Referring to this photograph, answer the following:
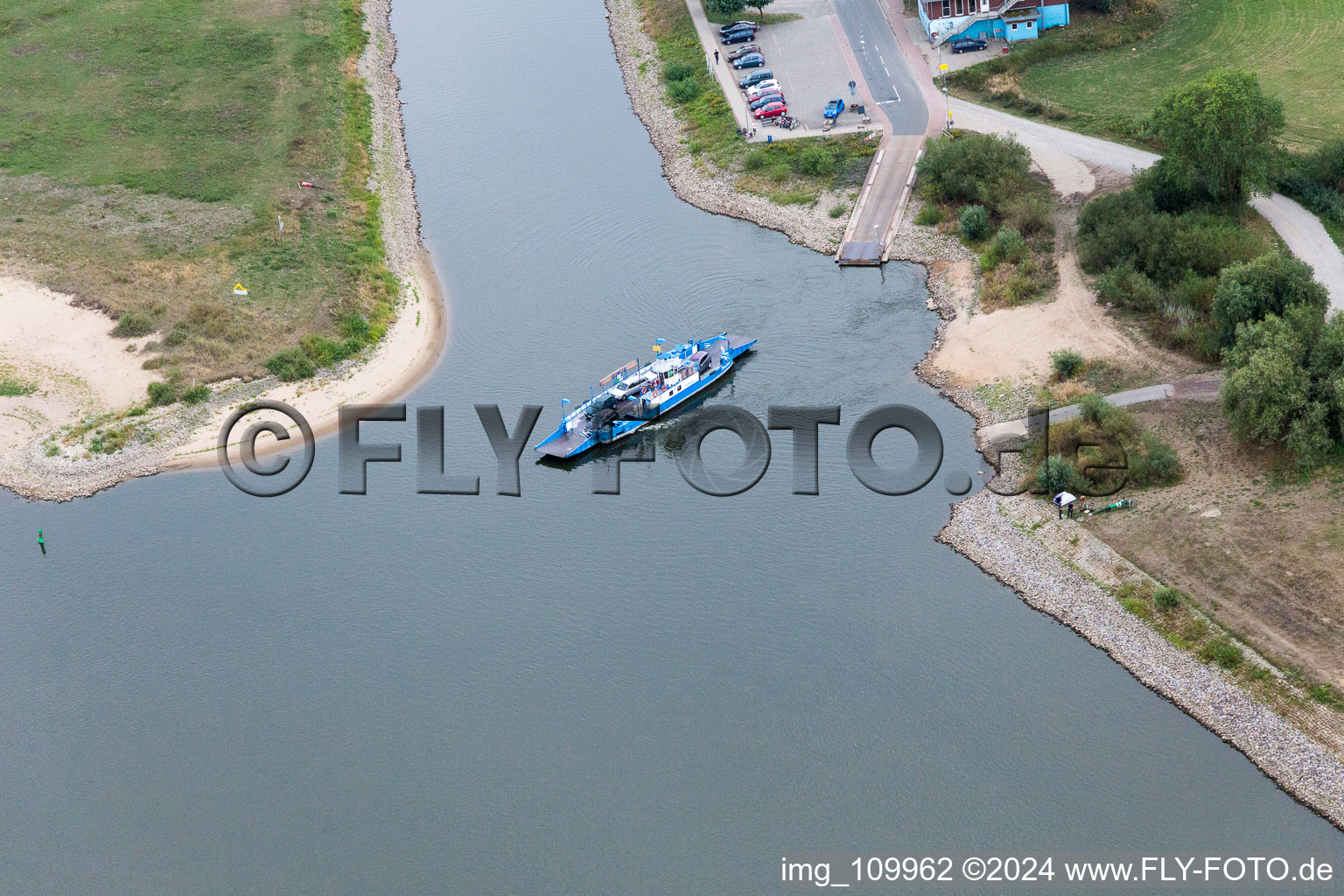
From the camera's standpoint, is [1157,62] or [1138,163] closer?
[1138,163]

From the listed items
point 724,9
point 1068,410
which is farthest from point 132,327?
point 724,9

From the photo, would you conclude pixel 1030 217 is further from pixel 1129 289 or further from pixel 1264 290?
pixel 1264 290

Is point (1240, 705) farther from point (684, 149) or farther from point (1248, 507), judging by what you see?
point (684, 149)

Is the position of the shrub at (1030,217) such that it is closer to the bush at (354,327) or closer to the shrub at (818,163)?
the shrub at (818,163)

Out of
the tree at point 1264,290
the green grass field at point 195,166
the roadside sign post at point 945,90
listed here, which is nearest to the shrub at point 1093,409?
the tree at point 1264,290

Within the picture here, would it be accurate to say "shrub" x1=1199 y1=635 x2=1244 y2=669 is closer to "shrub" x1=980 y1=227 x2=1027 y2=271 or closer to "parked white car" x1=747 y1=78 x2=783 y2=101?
"shrub" x1=980 y1=227 x2=1027 y2=271

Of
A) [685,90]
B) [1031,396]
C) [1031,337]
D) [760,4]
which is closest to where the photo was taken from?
[1031,396]

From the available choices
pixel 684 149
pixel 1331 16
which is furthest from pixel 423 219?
pixel 1331 16
